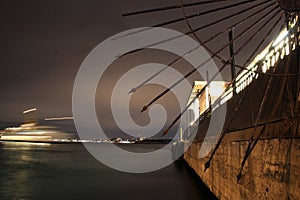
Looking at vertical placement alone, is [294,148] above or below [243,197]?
above

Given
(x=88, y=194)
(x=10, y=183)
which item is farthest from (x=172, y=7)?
(x=10, y=183)

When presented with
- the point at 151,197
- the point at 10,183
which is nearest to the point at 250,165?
the point at 151,197

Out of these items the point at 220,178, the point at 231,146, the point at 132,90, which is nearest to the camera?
the point at 132,90

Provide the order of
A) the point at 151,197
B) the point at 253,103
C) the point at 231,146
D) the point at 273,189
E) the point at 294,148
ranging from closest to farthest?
the point at 294,148 < the point at 273,189 < the point at 253,103 < the point at 231,146 < the point at 151,197

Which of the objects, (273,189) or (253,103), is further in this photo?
(253,103)

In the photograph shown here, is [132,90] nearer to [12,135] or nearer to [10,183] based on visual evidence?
[10,183]

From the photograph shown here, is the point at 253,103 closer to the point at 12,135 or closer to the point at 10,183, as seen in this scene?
the point at 10,183

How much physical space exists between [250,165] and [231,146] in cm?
299

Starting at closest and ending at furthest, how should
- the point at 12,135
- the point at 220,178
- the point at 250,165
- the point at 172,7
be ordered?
the point at 172,7 < the point at 250,165 < the point at 220,178 < the point at 12,135

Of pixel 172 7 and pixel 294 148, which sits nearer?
pixel 172 7

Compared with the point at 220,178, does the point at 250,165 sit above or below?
above

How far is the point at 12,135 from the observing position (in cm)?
19425

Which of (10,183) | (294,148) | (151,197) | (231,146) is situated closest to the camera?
(294,148)

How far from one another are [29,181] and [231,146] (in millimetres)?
24544
